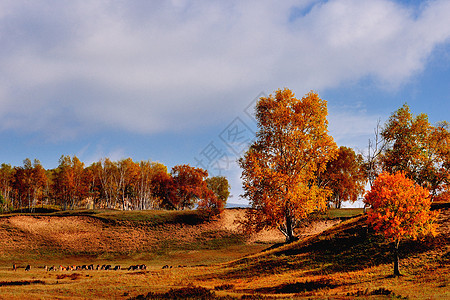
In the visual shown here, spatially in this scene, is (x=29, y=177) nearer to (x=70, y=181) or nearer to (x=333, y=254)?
(x=70, y=181)

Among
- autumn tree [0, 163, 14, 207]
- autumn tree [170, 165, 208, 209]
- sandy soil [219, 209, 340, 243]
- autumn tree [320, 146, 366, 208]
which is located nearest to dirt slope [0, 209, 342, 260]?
sandy soil [219, 209, 340, 243]

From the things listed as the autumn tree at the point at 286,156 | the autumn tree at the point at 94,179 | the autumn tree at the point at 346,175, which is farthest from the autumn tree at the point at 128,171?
the autumn tree at the point at 286,156

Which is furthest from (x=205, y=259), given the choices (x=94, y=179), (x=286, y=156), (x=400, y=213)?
(x=94, y=179)

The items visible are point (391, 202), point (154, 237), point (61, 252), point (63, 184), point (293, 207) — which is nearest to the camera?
point (391, 202)

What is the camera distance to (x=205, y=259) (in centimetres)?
5909

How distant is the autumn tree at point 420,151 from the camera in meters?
54.5

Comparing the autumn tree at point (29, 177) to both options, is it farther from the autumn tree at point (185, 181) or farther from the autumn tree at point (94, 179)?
the autumn tree at point (185, 181)

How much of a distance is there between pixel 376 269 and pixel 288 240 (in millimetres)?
16541

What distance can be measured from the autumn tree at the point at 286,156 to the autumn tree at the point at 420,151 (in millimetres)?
18311

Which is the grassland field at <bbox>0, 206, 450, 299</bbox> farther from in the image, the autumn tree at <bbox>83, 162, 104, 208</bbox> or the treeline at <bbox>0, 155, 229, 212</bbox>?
the autumn tree at <bbox>83, 162, 104, 208</bbox>

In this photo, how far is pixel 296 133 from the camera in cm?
4488

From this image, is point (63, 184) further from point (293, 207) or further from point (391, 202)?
point (391, 202)

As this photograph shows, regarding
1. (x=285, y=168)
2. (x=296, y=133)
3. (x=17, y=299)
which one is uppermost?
(x=296, y=133)

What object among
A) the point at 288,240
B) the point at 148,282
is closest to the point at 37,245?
the point at 148,282
